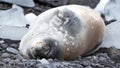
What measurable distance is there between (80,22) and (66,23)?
0.13m

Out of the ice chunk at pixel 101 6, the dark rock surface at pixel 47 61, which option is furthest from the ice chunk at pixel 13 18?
the ice chunk at pixel 101 6

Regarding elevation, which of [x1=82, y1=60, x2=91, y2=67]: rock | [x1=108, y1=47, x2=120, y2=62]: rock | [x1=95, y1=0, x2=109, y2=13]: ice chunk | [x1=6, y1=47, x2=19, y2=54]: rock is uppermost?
[x1=95, y1=0, x2=109, y2=13]: ice chunk

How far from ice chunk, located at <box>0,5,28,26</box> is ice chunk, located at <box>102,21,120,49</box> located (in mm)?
817

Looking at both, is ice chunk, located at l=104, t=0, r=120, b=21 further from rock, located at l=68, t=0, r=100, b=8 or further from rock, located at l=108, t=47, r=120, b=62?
rock, located at l=108, t=47, r=120, b=62

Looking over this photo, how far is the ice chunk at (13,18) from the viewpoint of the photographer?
4652 mm

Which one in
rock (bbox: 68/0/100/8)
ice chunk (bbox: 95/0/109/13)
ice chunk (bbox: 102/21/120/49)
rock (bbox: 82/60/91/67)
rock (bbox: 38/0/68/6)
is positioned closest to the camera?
rock (bbox: 82/60/91/67)

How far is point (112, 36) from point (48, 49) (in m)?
1.01

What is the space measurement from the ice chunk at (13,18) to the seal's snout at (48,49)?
1.03 metres

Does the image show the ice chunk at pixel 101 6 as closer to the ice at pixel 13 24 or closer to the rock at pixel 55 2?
the rock at pixel 55 2

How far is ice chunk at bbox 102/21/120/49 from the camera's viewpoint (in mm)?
4402

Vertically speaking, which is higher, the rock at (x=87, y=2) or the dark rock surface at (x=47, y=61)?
the rock at (x=87, y=2)

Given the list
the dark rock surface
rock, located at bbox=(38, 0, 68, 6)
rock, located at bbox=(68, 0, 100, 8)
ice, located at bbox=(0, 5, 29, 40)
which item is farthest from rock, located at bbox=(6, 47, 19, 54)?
rock, located at bbox=(68, 0, 100, 8)

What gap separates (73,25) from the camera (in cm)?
382

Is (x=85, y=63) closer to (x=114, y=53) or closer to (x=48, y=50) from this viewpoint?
(x=48, y=50)
